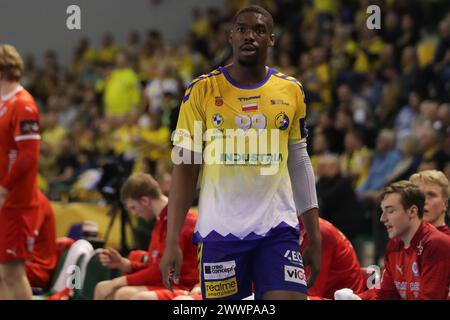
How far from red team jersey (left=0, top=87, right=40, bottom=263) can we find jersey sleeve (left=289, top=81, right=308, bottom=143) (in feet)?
9.21

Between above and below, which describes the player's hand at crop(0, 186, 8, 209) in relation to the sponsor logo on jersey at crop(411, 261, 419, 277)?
above

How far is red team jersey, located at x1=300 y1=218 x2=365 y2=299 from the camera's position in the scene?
6.43m

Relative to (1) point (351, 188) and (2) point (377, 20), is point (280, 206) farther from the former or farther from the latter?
(2) point (377, 20)

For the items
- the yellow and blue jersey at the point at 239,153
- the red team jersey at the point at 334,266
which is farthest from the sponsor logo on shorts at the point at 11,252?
the yellow and blue jersey at the point at 239,153

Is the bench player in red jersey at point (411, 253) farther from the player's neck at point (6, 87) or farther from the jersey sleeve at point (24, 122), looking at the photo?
the player's neck at point (6, 87)

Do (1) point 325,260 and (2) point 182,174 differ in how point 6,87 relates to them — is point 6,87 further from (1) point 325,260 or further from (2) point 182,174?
(2) point 182,174

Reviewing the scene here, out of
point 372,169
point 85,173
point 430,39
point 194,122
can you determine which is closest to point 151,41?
point 85,173

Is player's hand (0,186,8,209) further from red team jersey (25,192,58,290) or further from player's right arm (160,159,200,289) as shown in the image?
player's right arm (160,159,200,289)

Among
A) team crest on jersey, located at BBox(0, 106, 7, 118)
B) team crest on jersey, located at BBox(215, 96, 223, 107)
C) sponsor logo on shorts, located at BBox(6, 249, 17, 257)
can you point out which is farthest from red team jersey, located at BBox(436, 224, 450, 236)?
team crest on jersey, located at BBox(0, 106, 7, 118)

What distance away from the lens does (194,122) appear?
15.9 ft

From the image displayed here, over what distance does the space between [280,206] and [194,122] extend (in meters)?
0.55

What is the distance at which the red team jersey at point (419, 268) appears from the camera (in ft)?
18.1

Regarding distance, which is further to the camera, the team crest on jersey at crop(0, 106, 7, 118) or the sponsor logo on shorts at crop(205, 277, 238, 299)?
the team crest on jersey at crop(0, 106, 7, 118)

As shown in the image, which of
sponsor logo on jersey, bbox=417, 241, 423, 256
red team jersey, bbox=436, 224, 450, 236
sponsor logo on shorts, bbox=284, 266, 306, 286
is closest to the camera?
sponsor logo on shorts, bbox=284, 266, 306, 286
